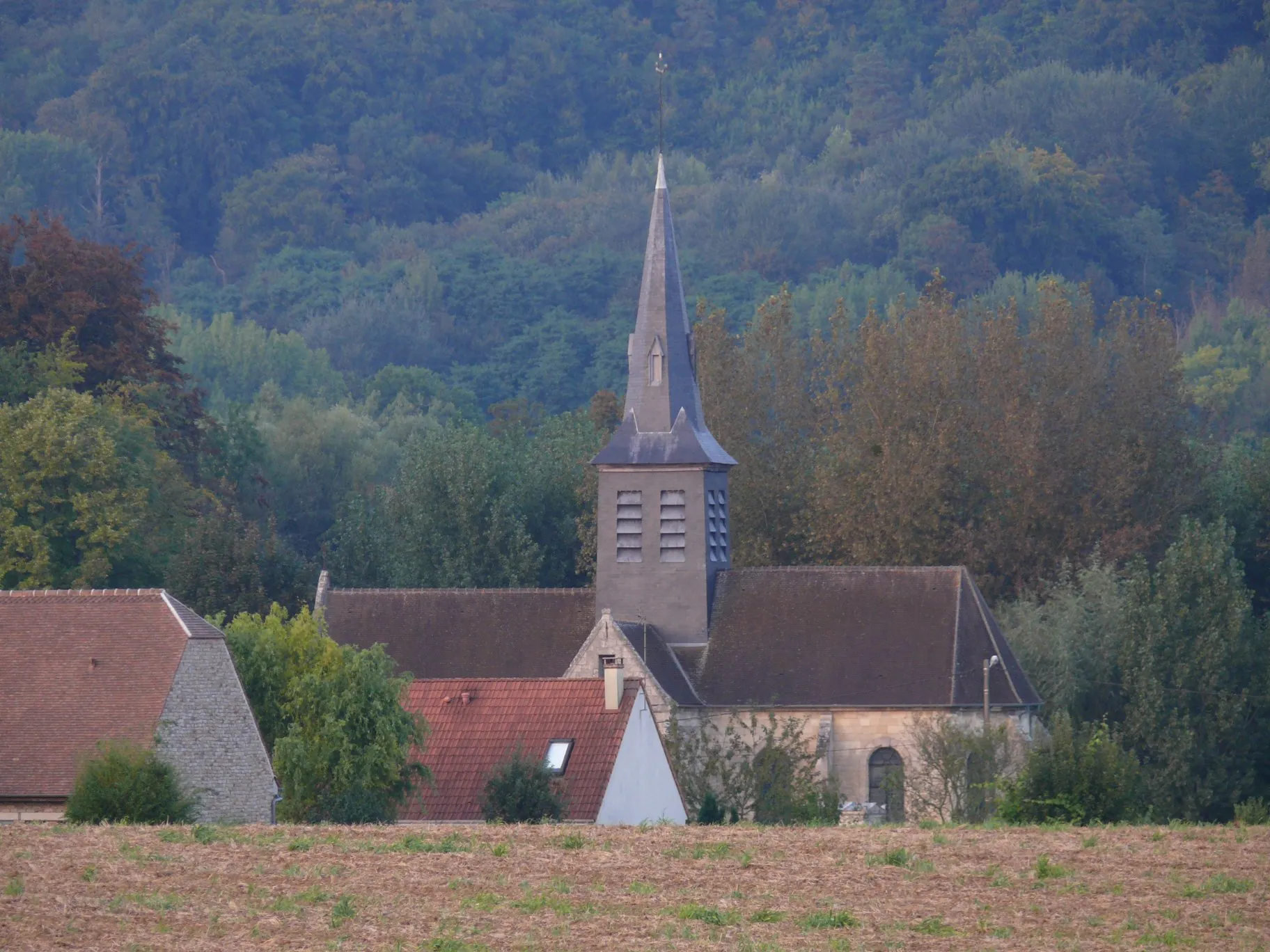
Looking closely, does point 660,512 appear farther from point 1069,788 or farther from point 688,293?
→ point 688,293

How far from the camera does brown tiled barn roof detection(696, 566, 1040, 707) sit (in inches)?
1702

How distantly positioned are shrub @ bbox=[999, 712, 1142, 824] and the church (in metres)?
11.6

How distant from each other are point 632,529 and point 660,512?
619 millimetres

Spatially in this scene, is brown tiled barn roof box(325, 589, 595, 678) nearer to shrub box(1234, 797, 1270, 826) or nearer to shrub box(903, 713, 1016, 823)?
shrub box(903, 713, 1016, 823)

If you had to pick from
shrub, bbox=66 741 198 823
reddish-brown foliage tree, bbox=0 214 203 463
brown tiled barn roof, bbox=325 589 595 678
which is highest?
reddish-brown foliage tree, bbox=0 214 203 463

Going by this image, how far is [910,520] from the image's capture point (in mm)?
51938

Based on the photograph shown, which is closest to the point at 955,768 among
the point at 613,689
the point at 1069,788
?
the point at 613,689

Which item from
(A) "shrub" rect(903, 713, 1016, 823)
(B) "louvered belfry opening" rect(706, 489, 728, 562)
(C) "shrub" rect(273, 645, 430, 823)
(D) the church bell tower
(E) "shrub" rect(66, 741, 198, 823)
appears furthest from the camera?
(B) "louvered belfry opening" rect(706, 489, 728, 562)

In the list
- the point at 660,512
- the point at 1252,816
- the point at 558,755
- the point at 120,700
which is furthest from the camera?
the point at 660,512

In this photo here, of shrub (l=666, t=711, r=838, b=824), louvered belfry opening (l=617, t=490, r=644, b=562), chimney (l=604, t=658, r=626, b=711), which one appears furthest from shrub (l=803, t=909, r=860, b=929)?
louvered belfry opening (l=617, t=490, r=644, b=562)

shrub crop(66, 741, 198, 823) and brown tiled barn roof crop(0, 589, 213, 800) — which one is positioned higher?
brown tiled barn roof crop(0, 589, 213, 800)

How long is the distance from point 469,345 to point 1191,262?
3861 cm

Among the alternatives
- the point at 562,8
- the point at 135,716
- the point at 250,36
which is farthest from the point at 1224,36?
the point at 135,716

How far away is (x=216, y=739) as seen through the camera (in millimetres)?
31969
